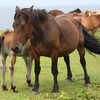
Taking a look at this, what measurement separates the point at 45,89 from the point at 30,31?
173 centimetres

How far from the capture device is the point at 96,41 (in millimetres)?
5879

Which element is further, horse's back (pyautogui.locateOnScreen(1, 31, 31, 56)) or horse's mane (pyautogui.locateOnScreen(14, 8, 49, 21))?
horse's back (pyautogui.locateOnScreen(1, 31, 31, 56))

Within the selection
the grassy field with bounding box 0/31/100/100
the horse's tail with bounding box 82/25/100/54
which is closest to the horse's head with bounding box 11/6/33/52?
the grassy field with bounding box 0/31/100/100

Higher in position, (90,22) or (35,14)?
(35,14)

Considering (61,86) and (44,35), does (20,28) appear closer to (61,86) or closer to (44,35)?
(44,35)

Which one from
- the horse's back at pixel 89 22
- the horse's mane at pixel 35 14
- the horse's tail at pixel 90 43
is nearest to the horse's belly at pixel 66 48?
the horse's tail at pixel 90 43

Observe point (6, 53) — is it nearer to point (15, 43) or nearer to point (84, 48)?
point (15, 43)

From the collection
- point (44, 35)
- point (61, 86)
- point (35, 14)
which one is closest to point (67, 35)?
point (44, 35)

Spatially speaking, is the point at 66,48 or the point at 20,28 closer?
the point at 20,28

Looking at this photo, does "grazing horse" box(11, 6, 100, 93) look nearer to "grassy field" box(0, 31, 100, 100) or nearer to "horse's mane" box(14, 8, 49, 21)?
"horse's mane" box(14, 8, 49, 21)

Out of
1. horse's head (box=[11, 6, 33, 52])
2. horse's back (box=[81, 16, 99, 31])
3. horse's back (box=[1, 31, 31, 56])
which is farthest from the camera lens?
horse's back (box=[81, 16, 99, 31])

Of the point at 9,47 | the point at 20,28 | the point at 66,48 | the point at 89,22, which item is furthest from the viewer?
the point at 89,22

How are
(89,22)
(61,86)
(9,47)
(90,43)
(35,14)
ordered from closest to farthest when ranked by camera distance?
1. (35,14)
2. (9,47)
3. (61,86)
4. (90,43)
5. (89,22)

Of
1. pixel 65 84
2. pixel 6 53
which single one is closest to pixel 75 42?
pixel 65 84
